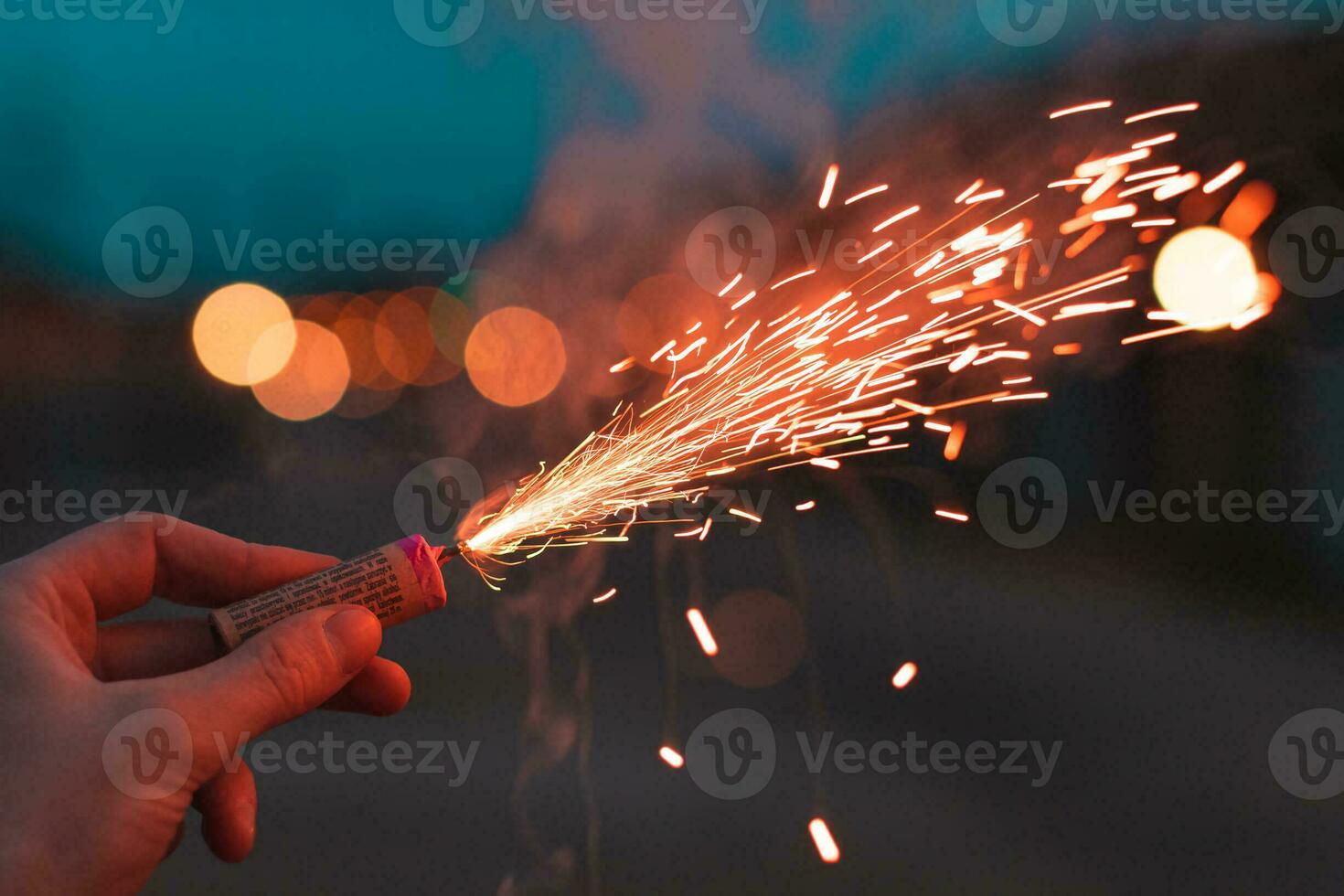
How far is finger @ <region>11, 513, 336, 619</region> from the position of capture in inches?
67.2

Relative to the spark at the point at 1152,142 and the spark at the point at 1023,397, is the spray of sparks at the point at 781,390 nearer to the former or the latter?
the spark at the point at 1152,142

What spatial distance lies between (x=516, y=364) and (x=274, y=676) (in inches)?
232

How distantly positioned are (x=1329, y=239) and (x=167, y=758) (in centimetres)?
433

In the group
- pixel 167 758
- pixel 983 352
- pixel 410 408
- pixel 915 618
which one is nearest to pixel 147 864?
pixel 167 758

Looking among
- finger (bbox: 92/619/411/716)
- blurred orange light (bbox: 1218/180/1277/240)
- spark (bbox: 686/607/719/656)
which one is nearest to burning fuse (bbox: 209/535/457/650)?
finger (bbox: 92/619/411/716)

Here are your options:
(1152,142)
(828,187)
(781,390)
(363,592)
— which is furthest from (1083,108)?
(363,592)

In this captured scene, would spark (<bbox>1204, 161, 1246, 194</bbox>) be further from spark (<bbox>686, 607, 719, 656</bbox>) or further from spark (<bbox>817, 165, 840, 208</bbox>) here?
spark (<bbox>686, 607, 719, 656</bbox>)

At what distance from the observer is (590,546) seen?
5.75m

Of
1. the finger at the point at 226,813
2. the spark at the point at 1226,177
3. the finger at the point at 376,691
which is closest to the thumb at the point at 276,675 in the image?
the finger at the point at 226,813

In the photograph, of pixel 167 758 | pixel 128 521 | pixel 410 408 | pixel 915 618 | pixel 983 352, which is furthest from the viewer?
pixel 410 408

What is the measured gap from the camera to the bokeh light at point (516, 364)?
251 inches

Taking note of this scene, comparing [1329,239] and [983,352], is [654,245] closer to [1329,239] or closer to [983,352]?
[983,352]

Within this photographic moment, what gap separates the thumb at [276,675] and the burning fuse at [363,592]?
0.04m

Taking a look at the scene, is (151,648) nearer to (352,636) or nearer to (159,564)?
(159,564)
